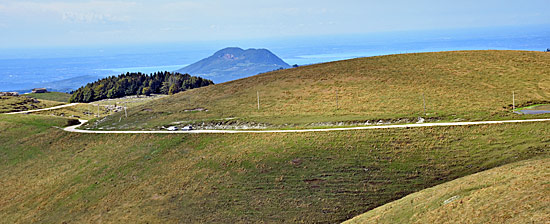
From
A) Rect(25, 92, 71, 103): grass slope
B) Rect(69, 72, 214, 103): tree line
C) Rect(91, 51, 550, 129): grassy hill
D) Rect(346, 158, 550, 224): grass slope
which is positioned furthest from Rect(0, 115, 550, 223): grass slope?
Rect(25, 92, 71, 103): grass slope

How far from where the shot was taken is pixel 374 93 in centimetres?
7106

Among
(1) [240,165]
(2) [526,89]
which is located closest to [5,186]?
(1) [240,165]

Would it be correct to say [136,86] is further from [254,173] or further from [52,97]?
[254,173]

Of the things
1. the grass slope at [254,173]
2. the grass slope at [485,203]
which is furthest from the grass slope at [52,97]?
the grass slope at [485,203]

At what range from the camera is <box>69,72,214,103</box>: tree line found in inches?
6575

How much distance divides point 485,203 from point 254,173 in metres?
25.6

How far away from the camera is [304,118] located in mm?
62531

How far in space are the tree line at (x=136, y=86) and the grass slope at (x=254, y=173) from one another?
364 feet

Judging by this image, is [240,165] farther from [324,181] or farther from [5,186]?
[5,186]

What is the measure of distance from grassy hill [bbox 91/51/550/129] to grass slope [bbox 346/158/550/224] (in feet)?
82.5

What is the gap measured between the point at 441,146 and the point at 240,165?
21.7 metres

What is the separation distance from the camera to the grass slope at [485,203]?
66.9 ft

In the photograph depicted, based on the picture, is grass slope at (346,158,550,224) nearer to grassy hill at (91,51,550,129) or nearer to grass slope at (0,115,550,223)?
grass slope at (0,115,550,223)

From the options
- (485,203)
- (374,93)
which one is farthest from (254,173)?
(374,93)
